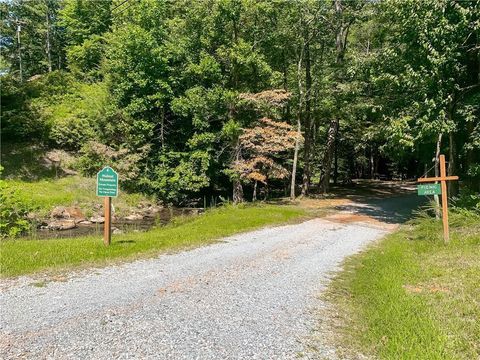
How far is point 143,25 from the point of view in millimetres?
26125

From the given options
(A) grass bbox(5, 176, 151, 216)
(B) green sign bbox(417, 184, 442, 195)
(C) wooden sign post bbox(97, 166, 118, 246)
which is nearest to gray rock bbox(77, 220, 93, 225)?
(A) grass bbox(5, 176, 151, 216)

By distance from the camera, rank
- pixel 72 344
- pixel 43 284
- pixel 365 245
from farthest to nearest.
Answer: pixel 365 245
pixel 43 284
pixel 72 344

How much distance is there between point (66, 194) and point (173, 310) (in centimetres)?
2007

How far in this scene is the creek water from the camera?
15.2m

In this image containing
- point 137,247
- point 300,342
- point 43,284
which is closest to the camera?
point 300,342

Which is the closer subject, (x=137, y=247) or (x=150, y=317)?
(x=150, y=317)

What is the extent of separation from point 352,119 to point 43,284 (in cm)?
2317

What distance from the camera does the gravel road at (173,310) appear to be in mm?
4121

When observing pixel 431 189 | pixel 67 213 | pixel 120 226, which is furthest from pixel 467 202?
pixel 67 213

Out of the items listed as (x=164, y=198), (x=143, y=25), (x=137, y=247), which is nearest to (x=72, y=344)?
(x=137, y=247)

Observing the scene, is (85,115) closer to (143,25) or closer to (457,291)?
(143,25)

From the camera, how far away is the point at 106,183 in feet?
31.4

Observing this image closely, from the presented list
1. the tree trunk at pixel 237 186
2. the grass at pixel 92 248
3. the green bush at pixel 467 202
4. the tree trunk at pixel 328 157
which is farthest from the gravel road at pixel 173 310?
the tree trunk at pixel 328 157

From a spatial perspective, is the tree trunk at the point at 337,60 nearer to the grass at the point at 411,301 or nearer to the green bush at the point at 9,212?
the grass at the point at 411,301
